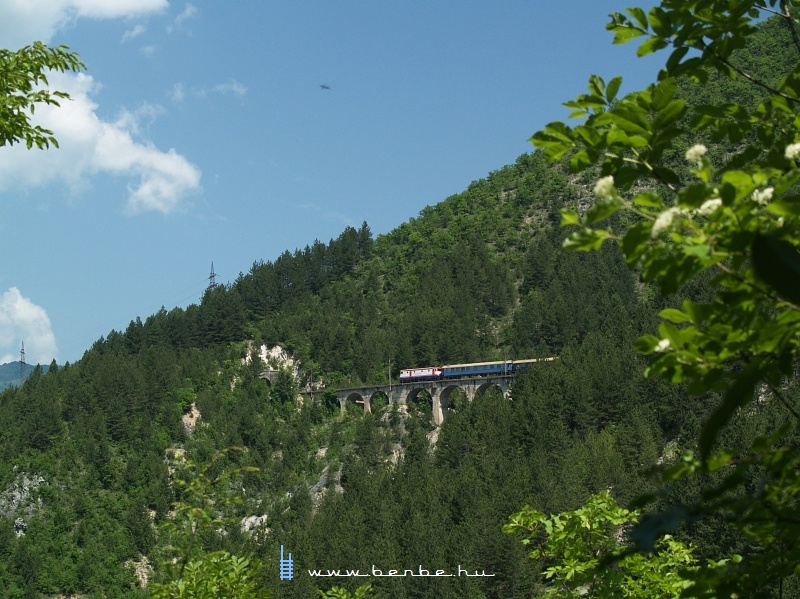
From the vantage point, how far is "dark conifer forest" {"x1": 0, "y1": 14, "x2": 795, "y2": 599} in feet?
178

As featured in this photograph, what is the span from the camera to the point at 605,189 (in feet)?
9.08

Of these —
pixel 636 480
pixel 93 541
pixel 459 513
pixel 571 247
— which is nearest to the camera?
pixel 571 247

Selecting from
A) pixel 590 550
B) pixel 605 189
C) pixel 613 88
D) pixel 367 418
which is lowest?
pixel 590 550

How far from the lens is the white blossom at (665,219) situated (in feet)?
8.38

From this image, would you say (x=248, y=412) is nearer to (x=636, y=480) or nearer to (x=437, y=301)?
(x=437, y=301)

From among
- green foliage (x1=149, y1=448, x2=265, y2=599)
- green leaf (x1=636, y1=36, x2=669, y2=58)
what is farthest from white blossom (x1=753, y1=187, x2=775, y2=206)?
green foliage (x1=149, y1=448, x2=265, y2=599)

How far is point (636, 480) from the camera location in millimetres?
52250

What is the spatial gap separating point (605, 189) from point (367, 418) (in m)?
83.8

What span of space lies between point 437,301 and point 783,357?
9993 centimetres

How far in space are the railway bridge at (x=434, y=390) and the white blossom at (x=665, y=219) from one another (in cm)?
7802

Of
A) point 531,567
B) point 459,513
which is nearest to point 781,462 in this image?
point 531,567

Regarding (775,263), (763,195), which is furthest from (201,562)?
(775,263)

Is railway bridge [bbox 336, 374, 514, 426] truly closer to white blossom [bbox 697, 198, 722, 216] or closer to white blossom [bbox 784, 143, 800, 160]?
white blossom [bbox 784, 143, 800, 160]

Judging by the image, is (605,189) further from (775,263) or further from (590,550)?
(590,550)
